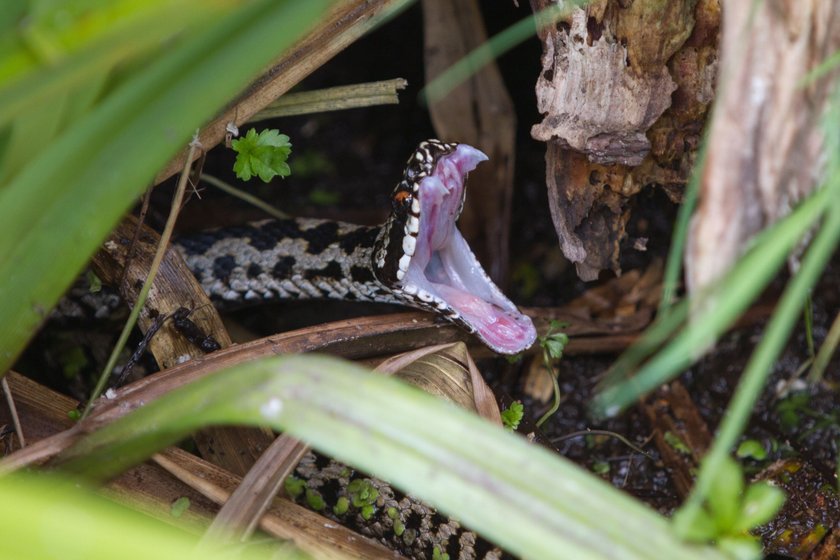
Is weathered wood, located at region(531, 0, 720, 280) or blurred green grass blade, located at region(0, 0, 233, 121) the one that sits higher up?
blurred green grass blade, located at region(0, 0, 233, 121)

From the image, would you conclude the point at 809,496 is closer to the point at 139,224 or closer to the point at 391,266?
the point at 391,266

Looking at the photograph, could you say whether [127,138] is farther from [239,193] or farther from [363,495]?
[239,193]

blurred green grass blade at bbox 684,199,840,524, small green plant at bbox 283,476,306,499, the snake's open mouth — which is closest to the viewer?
blurred green grass blade at bbox 684,199,840,524

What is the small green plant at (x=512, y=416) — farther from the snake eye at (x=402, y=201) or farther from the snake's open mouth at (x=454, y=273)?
the snake eye at (x=402, y=201)

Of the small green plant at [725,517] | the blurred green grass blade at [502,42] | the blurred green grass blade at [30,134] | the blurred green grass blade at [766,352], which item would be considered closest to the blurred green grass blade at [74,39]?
the blurred green grass blade at [30,134]

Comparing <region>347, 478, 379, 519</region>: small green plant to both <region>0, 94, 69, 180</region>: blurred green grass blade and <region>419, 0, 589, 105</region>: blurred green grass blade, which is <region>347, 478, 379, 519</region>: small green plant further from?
<region>0, 94, 69, 180</region>: blurred green grass blade

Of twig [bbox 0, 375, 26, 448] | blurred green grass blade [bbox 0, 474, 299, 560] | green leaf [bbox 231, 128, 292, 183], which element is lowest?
twig [bbox 0, 375, 26, 448]

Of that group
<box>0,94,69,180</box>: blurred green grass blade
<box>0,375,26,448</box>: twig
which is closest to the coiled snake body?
<box>0,375,26,448</box>: twig

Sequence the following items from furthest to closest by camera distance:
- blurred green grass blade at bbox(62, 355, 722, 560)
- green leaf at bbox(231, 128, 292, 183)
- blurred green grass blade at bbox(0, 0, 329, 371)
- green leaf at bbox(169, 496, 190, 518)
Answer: green leaf at bbox(231, 128, 292, 183) → green leaf at bbox(169, 496, 190, 518) → blurred green grass blade at bbox(0, 0, 329, 371) → blurred green grass blade at bbox(62, 355, 722, 560)
